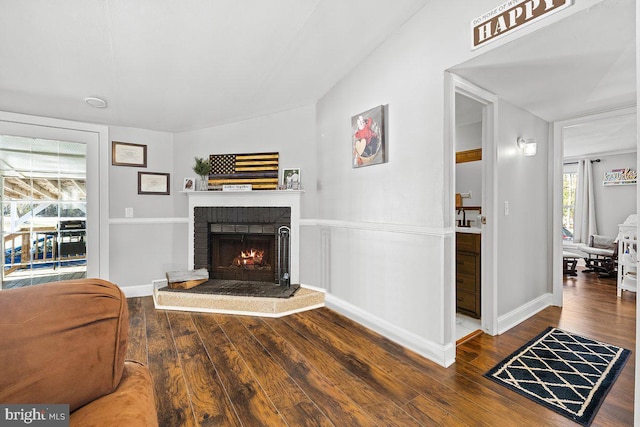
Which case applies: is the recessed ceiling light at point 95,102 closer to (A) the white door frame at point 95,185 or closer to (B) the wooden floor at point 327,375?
(A) the white door frame at point 95,185

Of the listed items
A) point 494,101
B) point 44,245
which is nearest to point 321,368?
point 494,101

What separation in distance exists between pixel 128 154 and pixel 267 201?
1.85m

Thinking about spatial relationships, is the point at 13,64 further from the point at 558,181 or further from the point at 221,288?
the point at 558,181

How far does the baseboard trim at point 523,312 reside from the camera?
2.63m

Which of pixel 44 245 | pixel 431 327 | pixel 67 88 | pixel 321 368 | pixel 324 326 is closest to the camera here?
pixel 321 368

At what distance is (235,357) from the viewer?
214cm

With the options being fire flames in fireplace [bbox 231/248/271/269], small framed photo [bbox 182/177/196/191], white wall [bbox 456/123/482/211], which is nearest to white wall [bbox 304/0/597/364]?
white wall [bbox 456/123/482/211]

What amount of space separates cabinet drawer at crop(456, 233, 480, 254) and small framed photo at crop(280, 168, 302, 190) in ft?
6.20

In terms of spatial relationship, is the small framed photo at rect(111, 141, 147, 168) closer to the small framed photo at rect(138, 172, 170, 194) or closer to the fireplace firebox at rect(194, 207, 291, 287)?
the small framed photo at rect(138, 172, 170, 194)

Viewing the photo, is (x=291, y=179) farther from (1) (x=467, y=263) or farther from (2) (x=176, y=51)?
(1) (x=467, y=263)

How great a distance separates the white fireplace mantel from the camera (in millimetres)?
3580

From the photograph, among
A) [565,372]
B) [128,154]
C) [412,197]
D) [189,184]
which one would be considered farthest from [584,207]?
[128,154]

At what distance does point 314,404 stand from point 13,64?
3.13 meters

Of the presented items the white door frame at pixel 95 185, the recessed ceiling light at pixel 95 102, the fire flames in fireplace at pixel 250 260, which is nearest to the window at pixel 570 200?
the fire flames in fireplace at pixel 250 260
